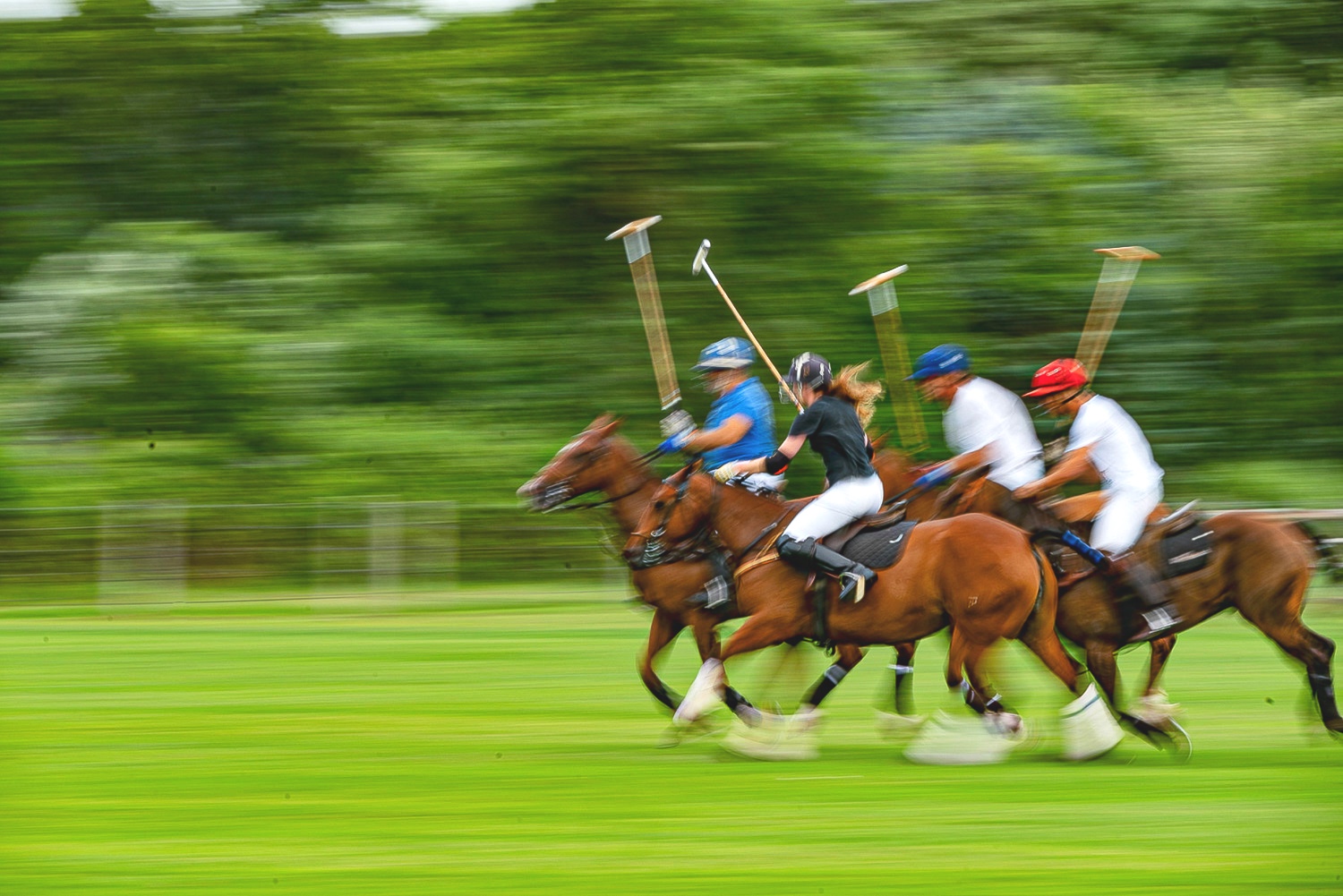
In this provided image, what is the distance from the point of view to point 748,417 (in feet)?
31.0

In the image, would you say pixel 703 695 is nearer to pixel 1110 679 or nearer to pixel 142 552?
pixel 1110 679

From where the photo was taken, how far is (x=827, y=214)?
22344 millimetres

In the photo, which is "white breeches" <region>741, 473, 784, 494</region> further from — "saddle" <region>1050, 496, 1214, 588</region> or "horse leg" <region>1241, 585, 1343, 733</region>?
"horse leg" <region>1241, 585, 1343, 733</region>

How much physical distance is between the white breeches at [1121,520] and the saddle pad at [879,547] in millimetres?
1115

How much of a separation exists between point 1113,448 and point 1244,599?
1.02 metres

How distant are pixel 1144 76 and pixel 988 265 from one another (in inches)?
167

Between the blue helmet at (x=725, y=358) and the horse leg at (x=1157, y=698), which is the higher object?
the blue helmet at (x=725, y=358)

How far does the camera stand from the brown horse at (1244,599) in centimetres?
891

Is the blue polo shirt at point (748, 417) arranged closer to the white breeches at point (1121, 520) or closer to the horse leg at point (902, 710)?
the horse leg at point (902, 710)

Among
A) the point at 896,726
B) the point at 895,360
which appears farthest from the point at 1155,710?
the point at 895,360

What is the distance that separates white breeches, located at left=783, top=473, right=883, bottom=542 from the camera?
28.6ft

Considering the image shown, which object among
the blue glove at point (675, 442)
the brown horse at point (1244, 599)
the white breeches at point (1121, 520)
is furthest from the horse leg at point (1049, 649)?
the blue glove at point (675, 442)

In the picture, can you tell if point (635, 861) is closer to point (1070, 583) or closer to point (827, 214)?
point (1070, 583)

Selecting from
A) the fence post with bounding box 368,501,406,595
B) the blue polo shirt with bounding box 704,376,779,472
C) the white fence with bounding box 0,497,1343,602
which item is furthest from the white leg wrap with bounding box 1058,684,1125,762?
the fence post with bounding box 368,501,406,595
